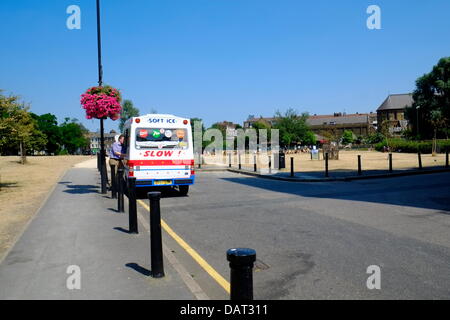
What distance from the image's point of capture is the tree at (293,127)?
79562mm

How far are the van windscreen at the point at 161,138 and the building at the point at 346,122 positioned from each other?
12191 centimetres

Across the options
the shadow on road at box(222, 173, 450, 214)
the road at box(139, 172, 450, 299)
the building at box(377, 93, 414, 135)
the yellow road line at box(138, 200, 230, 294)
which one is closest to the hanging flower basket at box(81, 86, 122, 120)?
the road at box(139, 172, 450, 299)

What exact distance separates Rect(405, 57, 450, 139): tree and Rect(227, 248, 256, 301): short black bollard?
60893 mm

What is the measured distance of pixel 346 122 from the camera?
14312 cm

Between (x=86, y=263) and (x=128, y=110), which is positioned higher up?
(x=128, y=110)

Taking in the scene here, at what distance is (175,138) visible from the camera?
12.8 metres

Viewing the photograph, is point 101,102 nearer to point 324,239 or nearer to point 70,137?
point 324,239

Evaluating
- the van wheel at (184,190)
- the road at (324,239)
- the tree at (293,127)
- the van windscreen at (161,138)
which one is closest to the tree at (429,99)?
the tree at (293,127)

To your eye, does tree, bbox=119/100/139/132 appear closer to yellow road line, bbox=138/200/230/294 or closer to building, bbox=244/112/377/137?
building, bbox=244/112/377/137

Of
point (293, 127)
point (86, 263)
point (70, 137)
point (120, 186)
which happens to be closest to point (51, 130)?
point (70, 137)

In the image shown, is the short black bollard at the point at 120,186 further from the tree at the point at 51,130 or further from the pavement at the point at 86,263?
the tree at the point at 51,130

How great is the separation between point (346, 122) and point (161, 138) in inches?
5481
